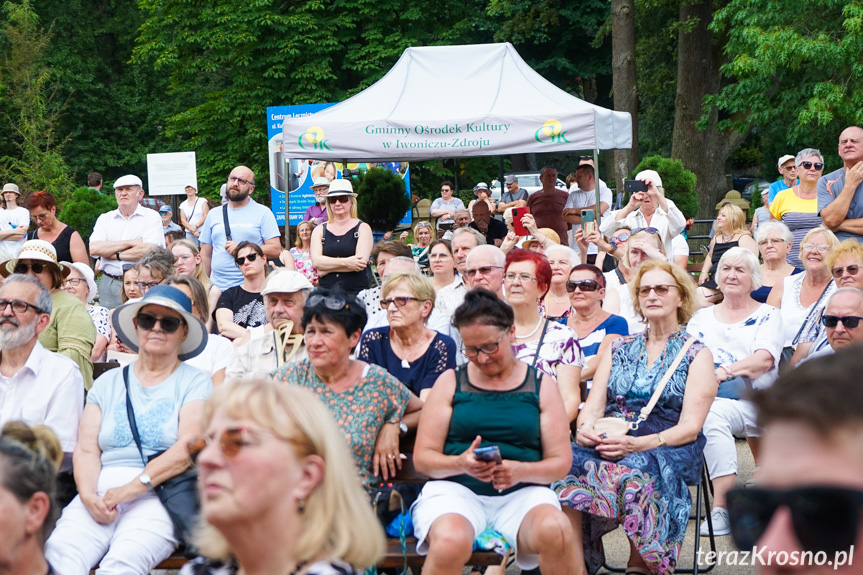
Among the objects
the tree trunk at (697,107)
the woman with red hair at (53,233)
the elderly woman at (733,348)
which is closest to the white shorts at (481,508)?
the elderly woman at (733,348)

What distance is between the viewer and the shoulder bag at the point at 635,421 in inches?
180

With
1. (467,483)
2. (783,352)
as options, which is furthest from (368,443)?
(783,352)

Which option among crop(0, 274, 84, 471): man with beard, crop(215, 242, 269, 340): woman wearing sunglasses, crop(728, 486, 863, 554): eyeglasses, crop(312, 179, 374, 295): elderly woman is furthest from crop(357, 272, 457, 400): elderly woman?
crop(728, 486, 863, 554): eyeglasses

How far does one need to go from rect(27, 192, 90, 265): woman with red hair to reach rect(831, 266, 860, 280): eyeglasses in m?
6.03

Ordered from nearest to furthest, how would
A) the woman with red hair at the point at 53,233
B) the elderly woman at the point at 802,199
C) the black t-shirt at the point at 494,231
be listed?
the woman with red hair at the point at 53,233
the elderly woman at the point at 802,199
the black t-shirt at the point at 494,231

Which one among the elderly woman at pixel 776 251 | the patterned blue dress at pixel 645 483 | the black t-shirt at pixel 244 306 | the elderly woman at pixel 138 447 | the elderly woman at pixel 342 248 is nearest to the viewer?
the elderly woman at pixel 138 447

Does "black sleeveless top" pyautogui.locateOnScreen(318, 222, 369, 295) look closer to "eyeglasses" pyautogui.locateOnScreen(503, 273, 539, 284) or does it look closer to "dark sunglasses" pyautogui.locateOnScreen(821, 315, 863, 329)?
"eyeglasses" pyautogui.locateOnScreen(503, 273, 539, 284)

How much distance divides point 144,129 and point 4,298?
1172 inches

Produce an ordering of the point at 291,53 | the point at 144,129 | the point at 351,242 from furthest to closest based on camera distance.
A: the point at 144,129
the point at 291,53
the point at 351,242

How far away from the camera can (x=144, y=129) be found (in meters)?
32.9

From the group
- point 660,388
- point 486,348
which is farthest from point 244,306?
point 660,388

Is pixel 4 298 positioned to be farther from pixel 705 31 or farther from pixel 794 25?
pixel 705 31

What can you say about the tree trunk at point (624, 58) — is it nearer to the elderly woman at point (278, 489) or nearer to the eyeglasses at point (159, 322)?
the eyeglasses at point (159, 322)

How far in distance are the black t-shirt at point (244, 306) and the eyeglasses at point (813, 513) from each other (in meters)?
6.01
